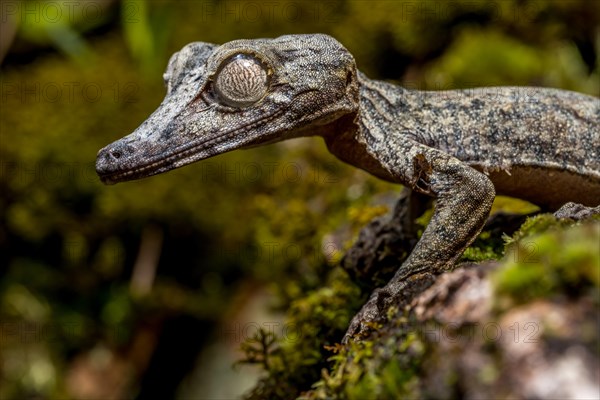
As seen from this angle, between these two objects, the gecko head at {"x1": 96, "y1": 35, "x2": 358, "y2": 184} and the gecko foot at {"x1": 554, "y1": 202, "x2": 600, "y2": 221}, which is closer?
the gecko foot at {"x1": 554, "y1": 202, "x2": 600, "y2": 221}

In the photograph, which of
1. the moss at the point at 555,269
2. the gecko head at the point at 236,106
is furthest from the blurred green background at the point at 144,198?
the moss at the point at 555,269

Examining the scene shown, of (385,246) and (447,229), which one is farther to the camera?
(385,246)

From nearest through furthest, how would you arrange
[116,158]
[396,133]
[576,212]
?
[576,212] → [116,158] → [396,133]

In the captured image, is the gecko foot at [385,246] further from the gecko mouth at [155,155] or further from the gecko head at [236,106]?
the gecko mouth at [155,155]

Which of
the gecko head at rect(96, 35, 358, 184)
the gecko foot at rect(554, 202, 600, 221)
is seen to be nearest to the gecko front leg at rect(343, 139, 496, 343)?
the gecko foot at rect(554, 202, 600, 221)

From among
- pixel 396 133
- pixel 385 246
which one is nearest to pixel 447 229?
pixel 396 133

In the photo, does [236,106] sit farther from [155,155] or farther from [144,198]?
[144,198]

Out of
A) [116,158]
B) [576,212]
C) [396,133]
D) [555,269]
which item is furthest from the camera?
[396,133]

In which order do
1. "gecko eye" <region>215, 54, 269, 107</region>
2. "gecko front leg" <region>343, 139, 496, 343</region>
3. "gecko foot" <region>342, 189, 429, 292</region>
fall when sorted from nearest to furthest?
1. "gecko front leg" <region>343, 139, 496, 343</region>
2. "gecko eye" <region>215, 54, 269, 107</region>
3. "gecko foot" <region>342, 189, 429, 292</region>

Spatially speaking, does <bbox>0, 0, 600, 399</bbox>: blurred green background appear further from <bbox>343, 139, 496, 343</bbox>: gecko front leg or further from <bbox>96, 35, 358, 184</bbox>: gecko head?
<bbox>343, 139, 496, 343</bbox>: gecko front leg
